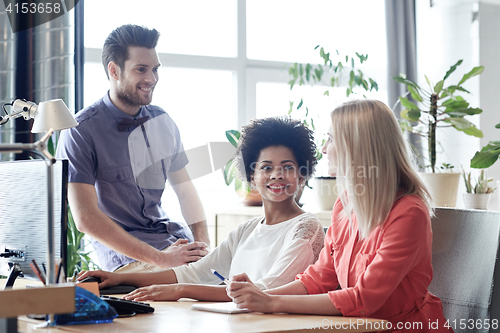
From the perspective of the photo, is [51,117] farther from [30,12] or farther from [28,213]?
[30,12]

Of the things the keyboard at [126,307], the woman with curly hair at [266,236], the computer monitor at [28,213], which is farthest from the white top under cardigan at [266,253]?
the computer monitor at [28,213]

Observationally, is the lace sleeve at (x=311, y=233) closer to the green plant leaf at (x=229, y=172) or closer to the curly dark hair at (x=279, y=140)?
the curly dark hair at (x=279, y=140)

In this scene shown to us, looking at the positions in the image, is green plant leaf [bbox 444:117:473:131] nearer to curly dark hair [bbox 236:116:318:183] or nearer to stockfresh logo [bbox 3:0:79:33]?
curly dark hair [bbox 236:116:318:183]

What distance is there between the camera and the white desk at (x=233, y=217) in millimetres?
3296

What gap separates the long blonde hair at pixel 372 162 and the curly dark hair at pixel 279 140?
0.42m

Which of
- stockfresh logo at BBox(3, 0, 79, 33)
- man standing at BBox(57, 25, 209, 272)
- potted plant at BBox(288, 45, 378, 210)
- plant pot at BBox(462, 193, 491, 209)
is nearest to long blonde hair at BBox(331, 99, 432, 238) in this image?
man standing at BBox(57, 25, 209, 272)

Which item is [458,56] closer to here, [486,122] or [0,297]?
[486,122]

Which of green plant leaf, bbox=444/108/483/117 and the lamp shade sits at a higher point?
green plant leaf, bbox=444/108/483/117

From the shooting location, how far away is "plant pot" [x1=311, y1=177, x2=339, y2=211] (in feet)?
10.6

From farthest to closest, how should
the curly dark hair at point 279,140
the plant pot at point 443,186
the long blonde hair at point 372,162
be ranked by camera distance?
the plant pot at point 443,186 < the curly dark hair at point 279,140 < the long blonde hair at point 372,162

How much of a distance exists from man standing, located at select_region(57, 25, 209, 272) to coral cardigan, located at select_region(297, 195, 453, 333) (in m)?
0.91

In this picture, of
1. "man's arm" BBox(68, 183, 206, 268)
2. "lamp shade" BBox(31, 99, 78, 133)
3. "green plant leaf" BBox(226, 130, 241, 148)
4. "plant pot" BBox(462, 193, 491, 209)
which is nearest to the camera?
"lamp shade" BBox(31, 99, 78, 133)

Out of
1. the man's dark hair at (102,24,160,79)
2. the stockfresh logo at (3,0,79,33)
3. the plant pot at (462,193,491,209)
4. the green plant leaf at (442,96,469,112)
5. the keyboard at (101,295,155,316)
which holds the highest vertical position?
the stockfresh logo at (3,0,79,33)

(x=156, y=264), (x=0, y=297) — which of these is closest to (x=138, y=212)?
(x=156, y=264)
